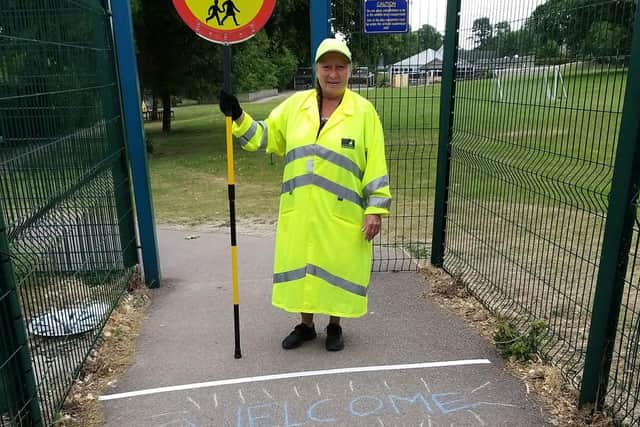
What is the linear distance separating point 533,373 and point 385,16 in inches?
131

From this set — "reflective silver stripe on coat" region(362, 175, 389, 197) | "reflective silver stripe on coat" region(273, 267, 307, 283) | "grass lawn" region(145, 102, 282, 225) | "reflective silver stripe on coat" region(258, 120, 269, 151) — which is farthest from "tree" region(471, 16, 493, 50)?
"grass lawn" region(145, 102, 282, 225)

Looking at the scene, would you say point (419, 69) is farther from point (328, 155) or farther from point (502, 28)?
point (328, 155)

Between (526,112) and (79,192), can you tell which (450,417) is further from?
(79,192)

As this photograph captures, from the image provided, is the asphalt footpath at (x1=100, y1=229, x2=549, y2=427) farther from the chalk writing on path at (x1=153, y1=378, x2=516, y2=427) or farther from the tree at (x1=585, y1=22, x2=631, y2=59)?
the tree at (x1=585, y1=22, x2=631, y2=59)

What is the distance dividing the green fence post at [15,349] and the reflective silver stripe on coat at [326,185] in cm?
176

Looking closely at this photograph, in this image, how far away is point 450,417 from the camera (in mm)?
3230

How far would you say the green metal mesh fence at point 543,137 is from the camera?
3.11 metres

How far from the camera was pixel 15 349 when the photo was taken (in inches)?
106

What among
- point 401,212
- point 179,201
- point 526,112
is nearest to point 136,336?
point 526,112

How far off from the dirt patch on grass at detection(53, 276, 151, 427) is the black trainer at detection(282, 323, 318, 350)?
3.77 feet

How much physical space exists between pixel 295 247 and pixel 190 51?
1515 centimetres

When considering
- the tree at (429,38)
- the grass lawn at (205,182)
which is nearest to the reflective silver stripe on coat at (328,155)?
the tree at (429,38)

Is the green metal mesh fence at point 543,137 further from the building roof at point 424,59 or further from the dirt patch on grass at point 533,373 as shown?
the building roof at point 424,59

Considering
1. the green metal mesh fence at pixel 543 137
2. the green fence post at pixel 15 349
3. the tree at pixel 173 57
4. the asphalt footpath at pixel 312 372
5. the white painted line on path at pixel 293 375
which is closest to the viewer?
the green fence post at pixel 15 349
